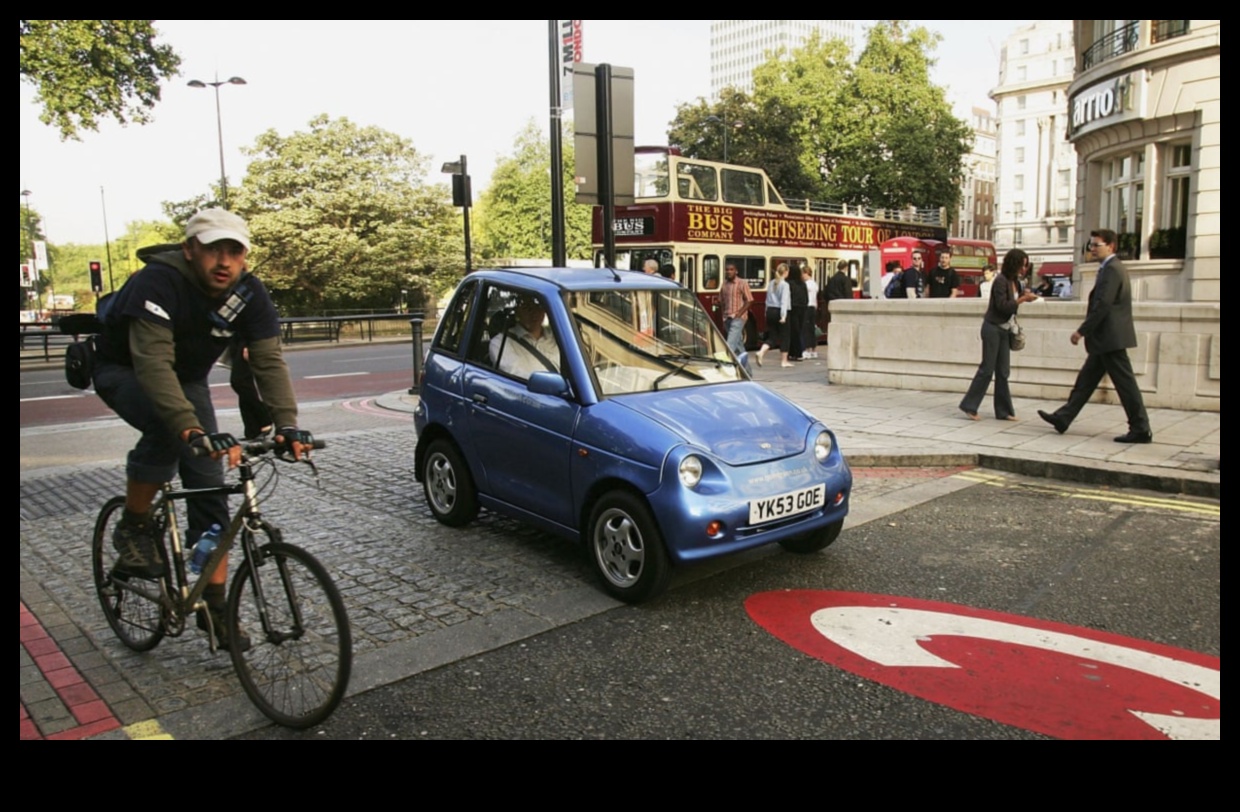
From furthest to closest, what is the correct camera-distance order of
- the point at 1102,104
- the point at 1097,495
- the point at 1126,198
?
the point at 1126,198 < the point at 1102,104 < the point at 1097,495

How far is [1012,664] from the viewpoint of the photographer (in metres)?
3.80

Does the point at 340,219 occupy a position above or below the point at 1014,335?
above

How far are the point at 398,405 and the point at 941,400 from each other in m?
7.25

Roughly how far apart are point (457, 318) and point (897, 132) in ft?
157

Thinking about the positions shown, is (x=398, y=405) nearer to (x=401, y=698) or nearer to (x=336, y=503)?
(x=336, y=503)

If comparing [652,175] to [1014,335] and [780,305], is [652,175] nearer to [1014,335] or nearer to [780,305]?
[780,305]

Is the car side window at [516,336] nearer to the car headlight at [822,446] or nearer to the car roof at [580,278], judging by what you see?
the car roof at [580,278]

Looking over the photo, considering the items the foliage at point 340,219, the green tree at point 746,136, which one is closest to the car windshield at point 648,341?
the foliage at point 340,219

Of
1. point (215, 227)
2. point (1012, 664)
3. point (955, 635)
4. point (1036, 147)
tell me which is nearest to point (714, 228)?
point (955, 635)

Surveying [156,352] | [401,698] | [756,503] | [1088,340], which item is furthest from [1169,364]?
[156,352]

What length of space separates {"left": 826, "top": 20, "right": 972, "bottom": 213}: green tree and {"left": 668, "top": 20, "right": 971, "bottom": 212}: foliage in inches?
2.2

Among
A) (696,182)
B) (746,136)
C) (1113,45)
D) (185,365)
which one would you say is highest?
(746,136)

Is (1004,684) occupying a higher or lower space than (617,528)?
lower
